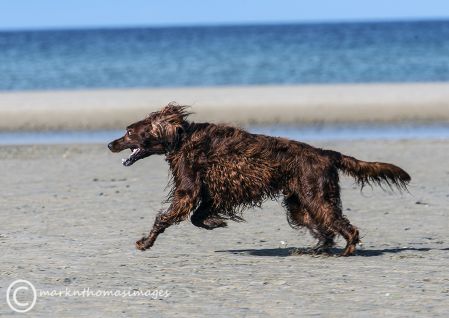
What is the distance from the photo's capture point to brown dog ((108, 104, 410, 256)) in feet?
29.6

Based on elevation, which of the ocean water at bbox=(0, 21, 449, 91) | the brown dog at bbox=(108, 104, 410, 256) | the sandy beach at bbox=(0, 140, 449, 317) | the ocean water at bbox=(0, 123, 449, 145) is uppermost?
the ocean water at bbox=(0, 21, 449, 91)

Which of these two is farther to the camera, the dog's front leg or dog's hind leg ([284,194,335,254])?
dog's hind leg ([284,194,335,254])

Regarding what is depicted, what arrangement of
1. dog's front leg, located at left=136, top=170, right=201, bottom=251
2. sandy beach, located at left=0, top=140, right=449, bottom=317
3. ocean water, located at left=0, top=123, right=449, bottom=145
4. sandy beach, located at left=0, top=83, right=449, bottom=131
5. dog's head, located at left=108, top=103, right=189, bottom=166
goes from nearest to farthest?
sandy beach, located at left=0, top=140, right=449, bottom=317 → dog's front leg, located at left=136, top=170, right=201, bottom=251 → dog's head, located at left=108, top=103, right=189, bottom=166 → ocean water, located at left=0, top=123, right=449, bottom=145 → sandy beach, located at left=0, top=83, right=449, bottom=131

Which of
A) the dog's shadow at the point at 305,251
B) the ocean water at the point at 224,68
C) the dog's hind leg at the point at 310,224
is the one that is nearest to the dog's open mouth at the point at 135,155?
the dog's shadow at the point at 305,251

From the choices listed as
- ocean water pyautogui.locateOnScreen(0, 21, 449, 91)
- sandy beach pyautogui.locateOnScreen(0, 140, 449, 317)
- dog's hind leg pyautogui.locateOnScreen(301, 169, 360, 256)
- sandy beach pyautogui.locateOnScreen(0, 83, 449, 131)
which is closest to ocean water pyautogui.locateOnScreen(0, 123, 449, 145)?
sandy beach pyautogui.locateOnScreen(0, 83, 449, 131)

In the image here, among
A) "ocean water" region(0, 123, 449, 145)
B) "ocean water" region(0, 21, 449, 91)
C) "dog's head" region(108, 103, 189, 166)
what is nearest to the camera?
"dog's head" region(108, 103, 189, 166)

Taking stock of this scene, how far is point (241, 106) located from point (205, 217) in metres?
16.0

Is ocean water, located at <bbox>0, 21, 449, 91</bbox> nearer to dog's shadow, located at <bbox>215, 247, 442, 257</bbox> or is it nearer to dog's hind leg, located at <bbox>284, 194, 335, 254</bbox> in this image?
dog's shadow, located at <bbox>215, 247, 442, 257</bbox>

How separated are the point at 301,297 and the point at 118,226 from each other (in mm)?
3497

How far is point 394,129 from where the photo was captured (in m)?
21.4

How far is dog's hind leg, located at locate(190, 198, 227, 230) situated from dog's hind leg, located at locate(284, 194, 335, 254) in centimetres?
56

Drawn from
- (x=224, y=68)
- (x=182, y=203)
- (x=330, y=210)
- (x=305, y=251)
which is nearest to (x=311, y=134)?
(x=305, y=251)

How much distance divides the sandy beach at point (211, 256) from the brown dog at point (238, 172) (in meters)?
0.33

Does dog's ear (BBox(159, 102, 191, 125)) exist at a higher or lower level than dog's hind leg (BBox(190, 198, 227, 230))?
higher
